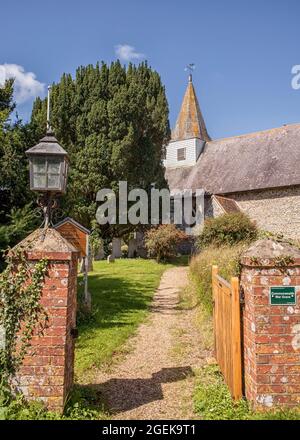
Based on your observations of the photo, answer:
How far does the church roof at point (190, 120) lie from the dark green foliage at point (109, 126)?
710cm

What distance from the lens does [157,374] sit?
531 cm

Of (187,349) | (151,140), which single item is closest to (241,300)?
(187,349)

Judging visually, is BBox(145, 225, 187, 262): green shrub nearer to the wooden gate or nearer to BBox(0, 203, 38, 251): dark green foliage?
BBox(0, 203, 38, 251): dark green foliage

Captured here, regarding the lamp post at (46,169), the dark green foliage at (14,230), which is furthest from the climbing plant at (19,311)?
the dark green foliage at (14,230)

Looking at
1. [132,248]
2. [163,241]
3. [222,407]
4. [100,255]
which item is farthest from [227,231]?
[222,407]

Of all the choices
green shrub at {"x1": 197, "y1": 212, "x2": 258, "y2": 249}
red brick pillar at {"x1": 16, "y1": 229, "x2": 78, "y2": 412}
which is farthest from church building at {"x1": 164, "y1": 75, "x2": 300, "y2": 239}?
red brick pillar at {"x1": 16, "y1": 229, "x2": 78, "y2": 412}

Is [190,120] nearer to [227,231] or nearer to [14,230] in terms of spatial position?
[227,231]

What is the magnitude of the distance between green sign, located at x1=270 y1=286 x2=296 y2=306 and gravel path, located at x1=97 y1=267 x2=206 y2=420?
1.66 m

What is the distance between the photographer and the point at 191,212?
26656mm

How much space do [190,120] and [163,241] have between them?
1476 centimetres

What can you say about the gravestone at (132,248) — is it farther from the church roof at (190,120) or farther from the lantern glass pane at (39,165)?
the lantern glass pane at (39,165)

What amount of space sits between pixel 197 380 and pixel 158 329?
2903mm

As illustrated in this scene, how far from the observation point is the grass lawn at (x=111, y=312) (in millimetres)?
5897
